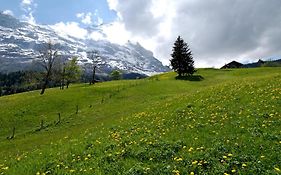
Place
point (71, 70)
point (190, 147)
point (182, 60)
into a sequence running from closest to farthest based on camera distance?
point (190, 147), point (182, 60), point (71, 70)

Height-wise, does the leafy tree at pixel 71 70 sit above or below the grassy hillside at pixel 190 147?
above

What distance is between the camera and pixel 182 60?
102 m

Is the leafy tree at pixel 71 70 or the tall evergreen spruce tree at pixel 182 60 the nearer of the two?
the tall evergreen spruce tree at pixel 182 60

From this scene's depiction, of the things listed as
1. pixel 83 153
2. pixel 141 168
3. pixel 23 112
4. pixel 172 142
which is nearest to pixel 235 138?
pixel 172 142

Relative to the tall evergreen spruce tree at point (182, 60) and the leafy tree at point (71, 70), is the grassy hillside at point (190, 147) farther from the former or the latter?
the leafy tree at point (71, 70)

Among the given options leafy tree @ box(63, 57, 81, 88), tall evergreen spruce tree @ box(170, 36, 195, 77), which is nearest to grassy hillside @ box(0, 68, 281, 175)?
tall evergreen spruce tree @ box(170, 36, 195, 77)

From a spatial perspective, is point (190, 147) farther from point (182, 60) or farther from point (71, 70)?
point (71, 70)

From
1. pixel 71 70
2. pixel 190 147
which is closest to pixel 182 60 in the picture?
pixel 71 70

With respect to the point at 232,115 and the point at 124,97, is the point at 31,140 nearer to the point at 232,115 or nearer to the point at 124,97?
the point at 232,115

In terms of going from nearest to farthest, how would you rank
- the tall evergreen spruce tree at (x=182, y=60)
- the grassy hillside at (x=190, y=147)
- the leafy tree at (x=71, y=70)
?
the grassy hillside at (x=190, y=147), the tall evergreen spruce tree at (x=182, y=60), the leafy tree at (x=71, y=70)

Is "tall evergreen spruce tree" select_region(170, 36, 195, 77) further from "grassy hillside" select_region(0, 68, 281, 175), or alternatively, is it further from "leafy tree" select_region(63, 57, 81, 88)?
"grassy hillside" select_region(0, 68, 281, 175)

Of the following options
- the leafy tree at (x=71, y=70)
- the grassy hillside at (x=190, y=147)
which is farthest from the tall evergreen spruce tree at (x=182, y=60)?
the grassy hillside at (x=190, y=147)

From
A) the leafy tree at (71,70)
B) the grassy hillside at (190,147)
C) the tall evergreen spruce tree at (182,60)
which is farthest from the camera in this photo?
the leafy tree at (71,70)

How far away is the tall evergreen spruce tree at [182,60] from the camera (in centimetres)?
10256
